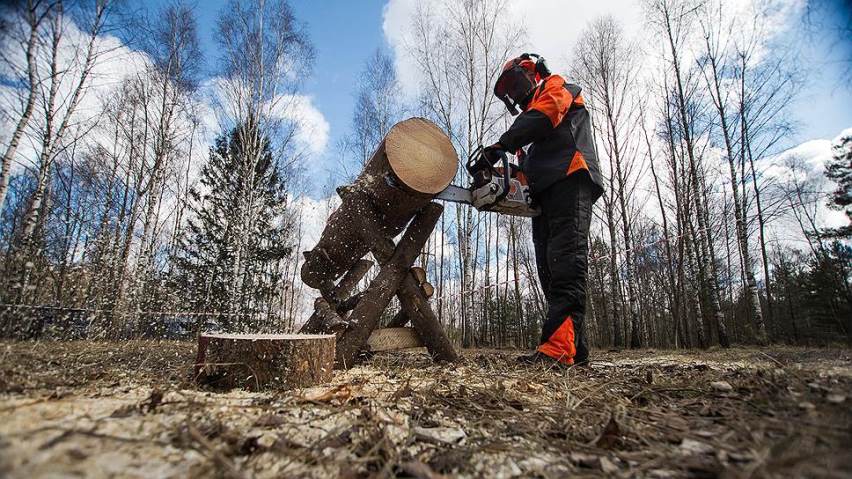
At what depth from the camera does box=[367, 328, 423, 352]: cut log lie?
309 centimetres

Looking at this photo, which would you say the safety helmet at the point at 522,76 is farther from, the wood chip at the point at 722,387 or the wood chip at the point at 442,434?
the wood chip at the point at 442,434

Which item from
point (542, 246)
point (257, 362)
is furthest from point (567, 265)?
point (257, 362)

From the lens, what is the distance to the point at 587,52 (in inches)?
434

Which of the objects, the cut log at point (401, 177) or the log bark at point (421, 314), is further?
the log bark at point (421, 314)

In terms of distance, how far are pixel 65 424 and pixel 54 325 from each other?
7.30m

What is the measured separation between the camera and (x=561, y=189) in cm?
272

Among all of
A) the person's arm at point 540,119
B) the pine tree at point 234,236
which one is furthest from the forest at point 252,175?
the person's arm at point 540,119

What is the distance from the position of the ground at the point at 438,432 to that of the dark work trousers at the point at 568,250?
0.88 m

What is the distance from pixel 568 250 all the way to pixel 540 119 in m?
0.98

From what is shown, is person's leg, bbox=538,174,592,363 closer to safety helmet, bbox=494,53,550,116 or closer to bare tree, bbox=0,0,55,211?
safety helmet, bbox=494,53,550,116

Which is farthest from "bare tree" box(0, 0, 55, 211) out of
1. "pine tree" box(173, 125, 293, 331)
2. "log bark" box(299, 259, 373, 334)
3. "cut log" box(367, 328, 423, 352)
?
"pine tree" box(173, 125, 293, 331)

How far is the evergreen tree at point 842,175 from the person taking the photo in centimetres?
136

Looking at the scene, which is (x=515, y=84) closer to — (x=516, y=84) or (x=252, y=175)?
(x=516, y=84)

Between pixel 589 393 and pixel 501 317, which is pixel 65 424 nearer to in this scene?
pixel 589 393
